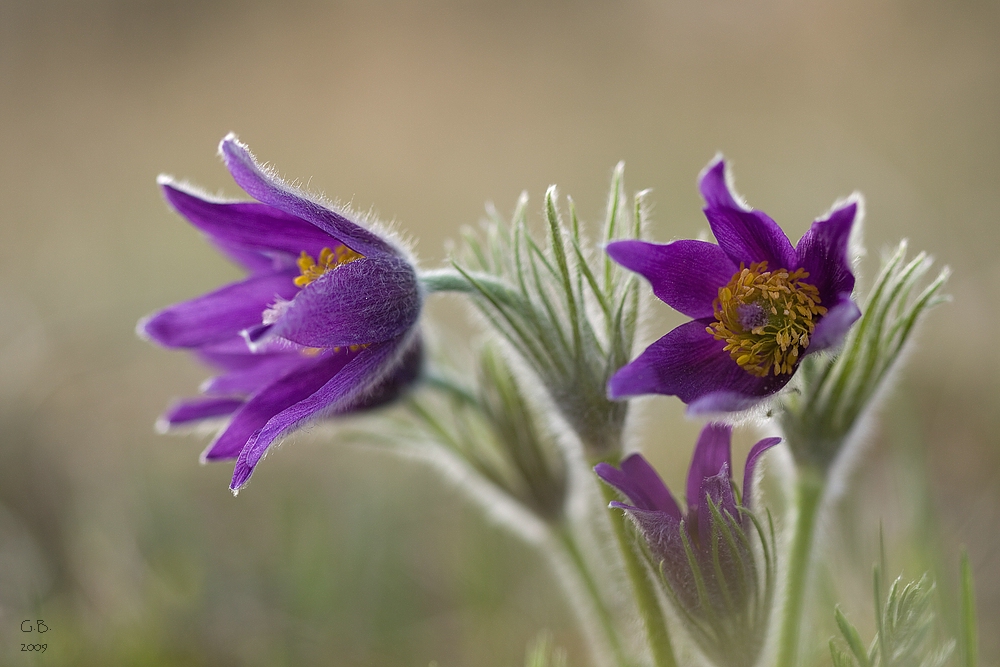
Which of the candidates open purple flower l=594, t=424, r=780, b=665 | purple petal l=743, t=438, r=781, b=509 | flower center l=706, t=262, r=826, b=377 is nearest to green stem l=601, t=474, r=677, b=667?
open purple flower l=594, t=424, r=780, b=665

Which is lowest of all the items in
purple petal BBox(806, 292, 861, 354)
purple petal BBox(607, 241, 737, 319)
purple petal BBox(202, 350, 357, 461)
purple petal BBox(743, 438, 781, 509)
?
purple petal BBox(743, 438, 781, 509)

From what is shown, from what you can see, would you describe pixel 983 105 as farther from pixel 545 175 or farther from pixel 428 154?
pixel 428 154

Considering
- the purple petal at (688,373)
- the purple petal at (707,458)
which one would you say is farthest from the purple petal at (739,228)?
the purple petal at (707,458)

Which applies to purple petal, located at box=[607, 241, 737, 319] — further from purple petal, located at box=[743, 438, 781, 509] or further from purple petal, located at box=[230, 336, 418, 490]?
purple petal, located at box=[230, 336, 418, 490]

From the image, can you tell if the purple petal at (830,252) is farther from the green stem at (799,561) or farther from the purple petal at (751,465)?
the green stem at (799,561)

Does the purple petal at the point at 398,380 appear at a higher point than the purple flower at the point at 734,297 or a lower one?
higher

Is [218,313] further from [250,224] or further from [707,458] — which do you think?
[707,458]

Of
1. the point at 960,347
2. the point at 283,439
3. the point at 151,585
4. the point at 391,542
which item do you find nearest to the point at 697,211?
the point at 960,347
